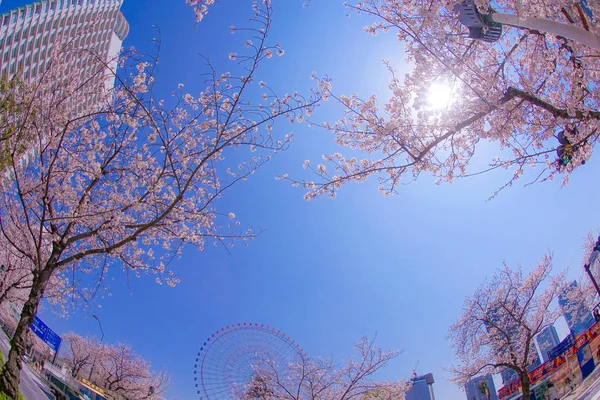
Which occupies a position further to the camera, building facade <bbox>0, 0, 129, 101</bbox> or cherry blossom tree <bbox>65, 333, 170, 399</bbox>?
building facade <bbox>0, 0, 129, 101</bbox>

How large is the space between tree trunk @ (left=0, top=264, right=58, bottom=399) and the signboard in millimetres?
24226

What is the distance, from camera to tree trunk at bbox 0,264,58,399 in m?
5.56

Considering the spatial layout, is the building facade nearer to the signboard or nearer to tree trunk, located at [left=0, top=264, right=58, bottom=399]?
the signboard

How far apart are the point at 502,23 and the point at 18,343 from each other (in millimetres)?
9092

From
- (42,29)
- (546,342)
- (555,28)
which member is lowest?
(555,28)

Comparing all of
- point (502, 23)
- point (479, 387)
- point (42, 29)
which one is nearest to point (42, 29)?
point (42, 29)

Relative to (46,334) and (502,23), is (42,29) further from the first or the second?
(502,23)

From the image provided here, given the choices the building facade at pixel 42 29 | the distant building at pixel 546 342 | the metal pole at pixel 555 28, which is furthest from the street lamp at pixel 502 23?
the distant building at pixel 546 342

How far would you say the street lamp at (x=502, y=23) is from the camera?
3.50 metres

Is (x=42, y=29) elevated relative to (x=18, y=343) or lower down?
elevated

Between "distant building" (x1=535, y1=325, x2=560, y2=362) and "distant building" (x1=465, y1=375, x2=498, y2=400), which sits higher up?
"distant building" (x1=535, y1=325, x2=560, y2=362)

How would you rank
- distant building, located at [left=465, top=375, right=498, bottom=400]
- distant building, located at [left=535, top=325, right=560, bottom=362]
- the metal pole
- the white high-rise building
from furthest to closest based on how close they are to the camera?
distant building, located at [left=535, top=325, right=560, bottom=362] < the white high-rise building < distant building, located at [left=465, top=375, right=498, bottom=400] < the metal pole

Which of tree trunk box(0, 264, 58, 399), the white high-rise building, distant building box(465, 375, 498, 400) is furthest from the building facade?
distant building box(465, 375, 498, 400)

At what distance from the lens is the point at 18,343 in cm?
579
